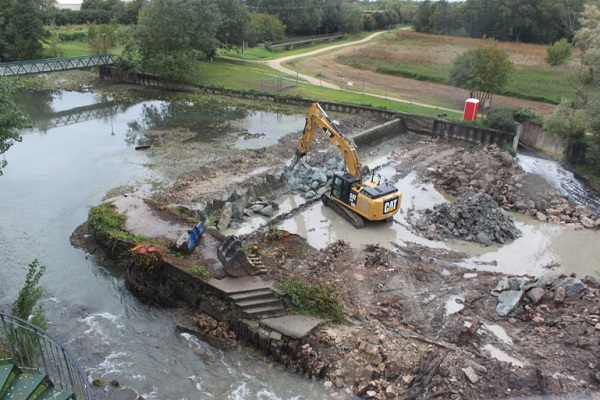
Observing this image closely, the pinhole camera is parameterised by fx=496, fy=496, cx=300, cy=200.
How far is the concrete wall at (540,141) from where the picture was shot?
3203 centimetres

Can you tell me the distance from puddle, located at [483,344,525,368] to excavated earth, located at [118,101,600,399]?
5 centimetres

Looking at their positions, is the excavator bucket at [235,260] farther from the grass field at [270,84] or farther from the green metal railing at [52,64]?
the green metal railing at [52,64]

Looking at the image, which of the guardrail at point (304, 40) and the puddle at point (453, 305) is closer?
the puddle at point (453, 305)

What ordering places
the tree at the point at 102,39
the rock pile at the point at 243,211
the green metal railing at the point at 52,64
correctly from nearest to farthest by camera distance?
the rock pile at the point at 243,211 → the green metal railing at the point at 52,64 → the tree at the point at 102,39

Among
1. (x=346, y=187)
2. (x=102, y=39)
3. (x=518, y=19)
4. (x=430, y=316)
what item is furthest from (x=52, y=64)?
(x=518, y=19)

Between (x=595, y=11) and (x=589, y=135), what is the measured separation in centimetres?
917

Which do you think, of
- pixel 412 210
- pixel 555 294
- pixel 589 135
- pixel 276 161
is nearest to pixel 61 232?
pixel 276 161

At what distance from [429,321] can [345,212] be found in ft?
25.4

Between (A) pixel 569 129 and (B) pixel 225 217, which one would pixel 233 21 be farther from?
(B) pixel 225 217

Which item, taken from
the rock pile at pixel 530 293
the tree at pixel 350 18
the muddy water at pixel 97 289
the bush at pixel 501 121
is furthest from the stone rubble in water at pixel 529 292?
the tree at pixel 350 18

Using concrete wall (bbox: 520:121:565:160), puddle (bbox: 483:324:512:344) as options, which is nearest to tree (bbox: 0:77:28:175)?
puddle (bbox: 483:324:512:344)

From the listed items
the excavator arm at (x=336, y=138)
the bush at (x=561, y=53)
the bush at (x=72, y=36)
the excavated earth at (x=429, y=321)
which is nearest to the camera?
the excavated earth at (x=429, y=321)

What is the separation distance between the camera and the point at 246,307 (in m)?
14.8

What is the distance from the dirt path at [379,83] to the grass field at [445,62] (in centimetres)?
120
